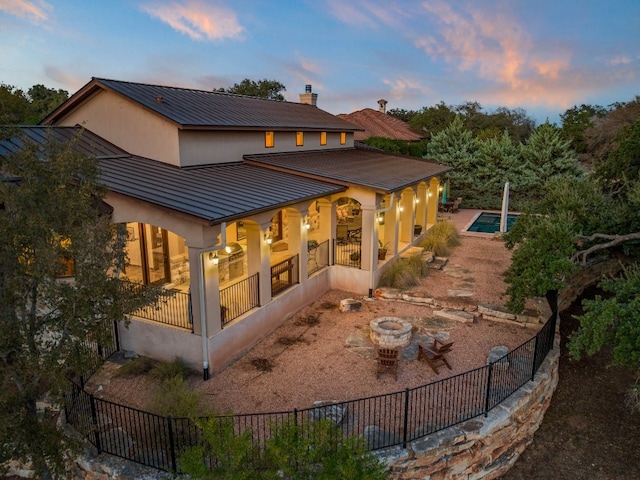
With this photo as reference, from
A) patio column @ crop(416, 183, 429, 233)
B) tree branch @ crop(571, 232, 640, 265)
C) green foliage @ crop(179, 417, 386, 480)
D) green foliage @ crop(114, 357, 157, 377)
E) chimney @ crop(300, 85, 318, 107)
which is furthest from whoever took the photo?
chimney @ crop(300, 85, 318, 107)

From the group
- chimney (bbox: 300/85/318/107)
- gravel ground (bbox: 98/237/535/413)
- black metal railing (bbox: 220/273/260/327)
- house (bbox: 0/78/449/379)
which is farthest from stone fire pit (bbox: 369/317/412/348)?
chimney (bbox: 300/85/318/107)

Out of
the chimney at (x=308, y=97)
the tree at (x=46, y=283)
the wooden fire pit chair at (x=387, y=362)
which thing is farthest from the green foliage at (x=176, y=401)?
the chimney at (x=308, y=97)

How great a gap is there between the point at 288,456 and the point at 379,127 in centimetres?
3786

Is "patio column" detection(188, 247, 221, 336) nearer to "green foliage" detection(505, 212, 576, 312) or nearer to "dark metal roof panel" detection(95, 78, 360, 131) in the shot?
"dark metal roof panel" detection(95, 78, 360, 131)

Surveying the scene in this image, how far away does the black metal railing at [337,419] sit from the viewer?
743 centimetres

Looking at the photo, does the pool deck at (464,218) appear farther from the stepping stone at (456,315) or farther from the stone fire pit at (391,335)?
the stone fire pit at (391,335)

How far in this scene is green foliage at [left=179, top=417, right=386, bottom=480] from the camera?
223 inches

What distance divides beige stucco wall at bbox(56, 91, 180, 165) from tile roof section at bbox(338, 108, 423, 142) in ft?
88.3

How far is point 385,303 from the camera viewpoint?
1450 cm

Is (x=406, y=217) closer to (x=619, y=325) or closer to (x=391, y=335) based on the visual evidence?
(x=391, y=335)

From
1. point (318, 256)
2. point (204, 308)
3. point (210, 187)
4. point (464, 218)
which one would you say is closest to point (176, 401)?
point (204, 308)

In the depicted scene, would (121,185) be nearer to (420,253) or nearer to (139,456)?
(139,456)

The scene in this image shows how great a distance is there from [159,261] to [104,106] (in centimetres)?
514

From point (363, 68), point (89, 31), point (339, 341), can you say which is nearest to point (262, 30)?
point (89, 31)
